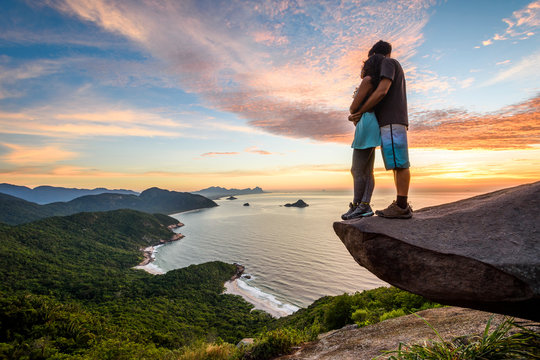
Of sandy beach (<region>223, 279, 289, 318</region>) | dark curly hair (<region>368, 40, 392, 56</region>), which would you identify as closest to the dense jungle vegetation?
sandy beach (<region>223, 279, 289, 318</region>)

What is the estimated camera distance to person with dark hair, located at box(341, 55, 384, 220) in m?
3.83

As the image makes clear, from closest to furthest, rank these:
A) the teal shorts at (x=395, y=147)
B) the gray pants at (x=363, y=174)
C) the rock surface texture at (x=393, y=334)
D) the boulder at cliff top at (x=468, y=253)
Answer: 1. the boulder at cliff top at (x=468, y=253)
2. the teal shorts at (x=395, y=147)
3. the gray pants at (x=363, y=174)
4. the rock surface texture at (x=393, y=334)

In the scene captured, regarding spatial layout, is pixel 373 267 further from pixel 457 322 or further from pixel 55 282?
pixel 55 282

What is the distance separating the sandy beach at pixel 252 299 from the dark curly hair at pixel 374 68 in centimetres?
4312

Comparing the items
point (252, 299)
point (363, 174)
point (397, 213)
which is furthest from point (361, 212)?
point (252, 299)

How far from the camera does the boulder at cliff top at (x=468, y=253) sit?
2.46m

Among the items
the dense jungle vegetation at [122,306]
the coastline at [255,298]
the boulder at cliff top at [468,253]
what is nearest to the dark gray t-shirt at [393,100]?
the boulder at cliff top at [468,253]

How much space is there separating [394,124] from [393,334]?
468 centimetres

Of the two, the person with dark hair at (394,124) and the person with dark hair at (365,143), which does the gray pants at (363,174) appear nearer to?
the person with dark hair at (365,143)

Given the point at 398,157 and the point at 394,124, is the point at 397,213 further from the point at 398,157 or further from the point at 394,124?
the point at 394,124

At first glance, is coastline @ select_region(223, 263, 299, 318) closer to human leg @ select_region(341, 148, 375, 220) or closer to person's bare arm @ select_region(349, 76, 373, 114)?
human leg @ select_region(341, 148, 375, 220)

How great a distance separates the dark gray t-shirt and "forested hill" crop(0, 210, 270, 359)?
1267 cm

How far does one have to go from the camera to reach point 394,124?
366 cm

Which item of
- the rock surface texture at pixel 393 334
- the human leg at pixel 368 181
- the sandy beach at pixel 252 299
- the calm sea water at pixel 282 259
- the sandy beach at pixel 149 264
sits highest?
the human leg at pixel 368 181
